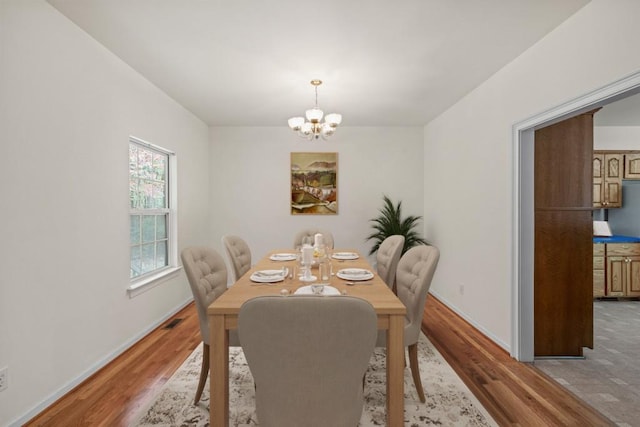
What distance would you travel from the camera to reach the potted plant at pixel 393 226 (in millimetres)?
5008

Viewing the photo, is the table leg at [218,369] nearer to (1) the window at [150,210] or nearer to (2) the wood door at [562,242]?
(1) the window at [150,210]

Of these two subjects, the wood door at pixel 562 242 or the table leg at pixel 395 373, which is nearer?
the table leg at pixel 395 373

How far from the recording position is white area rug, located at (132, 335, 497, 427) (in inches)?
77.7

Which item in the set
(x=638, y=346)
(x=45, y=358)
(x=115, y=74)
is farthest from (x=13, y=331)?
(x=638, y=346)

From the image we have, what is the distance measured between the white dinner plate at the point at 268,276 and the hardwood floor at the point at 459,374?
1.05 m

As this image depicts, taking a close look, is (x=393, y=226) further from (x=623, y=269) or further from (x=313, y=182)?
(x=623, y=269)

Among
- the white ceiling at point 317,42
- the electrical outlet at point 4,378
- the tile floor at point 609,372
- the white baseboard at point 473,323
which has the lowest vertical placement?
the tile floor at point 609,372

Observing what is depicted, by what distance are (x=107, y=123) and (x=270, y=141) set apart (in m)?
2.75

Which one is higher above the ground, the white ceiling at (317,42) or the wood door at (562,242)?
the white ceiling at (317,42)

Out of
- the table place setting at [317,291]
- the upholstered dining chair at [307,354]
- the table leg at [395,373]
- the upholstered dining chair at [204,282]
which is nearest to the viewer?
the upholstered dining chair at [307,354]

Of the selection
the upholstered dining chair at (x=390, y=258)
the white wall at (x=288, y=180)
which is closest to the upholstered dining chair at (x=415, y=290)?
the upholstered dining chair at (x=390, y=258)

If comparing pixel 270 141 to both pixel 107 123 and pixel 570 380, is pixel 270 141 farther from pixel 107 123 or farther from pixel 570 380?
pixel 570 380

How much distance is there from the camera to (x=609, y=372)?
2568mm

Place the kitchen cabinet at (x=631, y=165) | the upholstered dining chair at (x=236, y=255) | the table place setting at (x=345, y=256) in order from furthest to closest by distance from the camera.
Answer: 1. the kitchen cabinet at (x=631, y=165)
2. the table place setting at (x=345, y=256)
3. the upholstered dining chair at (x=236, y=255)
